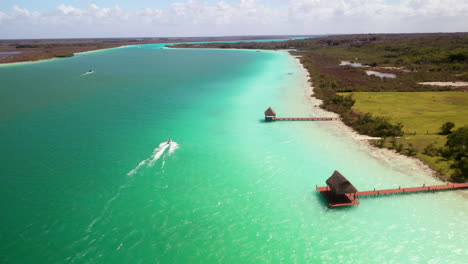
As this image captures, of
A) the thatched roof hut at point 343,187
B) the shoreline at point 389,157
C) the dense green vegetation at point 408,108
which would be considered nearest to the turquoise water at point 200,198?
the shoreline at point 389,157

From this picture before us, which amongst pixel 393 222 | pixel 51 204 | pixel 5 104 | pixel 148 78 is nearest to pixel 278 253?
pixel 393 222

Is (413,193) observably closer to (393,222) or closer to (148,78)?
(393,222)

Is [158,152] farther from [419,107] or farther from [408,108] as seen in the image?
[419,107]

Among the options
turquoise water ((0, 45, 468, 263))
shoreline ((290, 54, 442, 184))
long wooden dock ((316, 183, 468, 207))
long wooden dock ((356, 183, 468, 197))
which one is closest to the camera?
turquoise water ((0, 45, 468, 263))

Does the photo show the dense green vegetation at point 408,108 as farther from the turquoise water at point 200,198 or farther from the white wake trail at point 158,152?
the white wake trail at point 158,152

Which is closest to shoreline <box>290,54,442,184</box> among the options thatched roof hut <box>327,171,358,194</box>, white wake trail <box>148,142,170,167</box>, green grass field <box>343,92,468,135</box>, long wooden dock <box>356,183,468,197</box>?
long wooden dock <box>356,183,468,197</box>

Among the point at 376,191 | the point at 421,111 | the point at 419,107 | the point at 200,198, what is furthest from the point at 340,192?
the point at 419,107

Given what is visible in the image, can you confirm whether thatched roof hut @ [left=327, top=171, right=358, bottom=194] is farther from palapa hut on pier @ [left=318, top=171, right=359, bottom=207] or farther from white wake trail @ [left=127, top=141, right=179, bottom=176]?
white wake trail @ [left=127, top=141, right=179, bottom=176]
